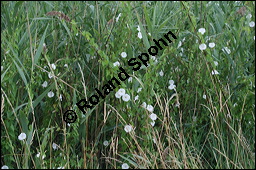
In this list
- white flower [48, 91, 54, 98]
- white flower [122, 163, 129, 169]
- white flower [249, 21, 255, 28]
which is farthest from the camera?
white flower [249, 21, 255, 28]

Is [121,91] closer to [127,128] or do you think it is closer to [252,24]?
[127,128]

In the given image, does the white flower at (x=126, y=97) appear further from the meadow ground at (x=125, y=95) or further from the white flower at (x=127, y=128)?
the white flower at (x=127, y=128)

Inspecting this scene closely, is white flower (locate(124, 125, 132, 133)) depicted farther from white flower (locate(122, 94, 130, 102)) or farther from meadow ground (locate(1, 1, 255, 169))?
white flower (locate(122, 94, 130, 102))

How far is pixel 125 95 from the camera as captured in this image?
2.03 meters

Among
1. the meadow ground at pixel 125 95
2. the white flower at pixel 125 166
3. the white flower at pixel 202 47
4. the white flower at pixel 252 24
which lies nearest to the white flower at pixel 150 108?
the meadow ground at pixel 125 95

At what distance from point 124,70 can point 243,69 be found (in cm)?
61

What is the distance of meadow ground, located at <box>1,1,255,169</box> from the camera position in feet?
6.59

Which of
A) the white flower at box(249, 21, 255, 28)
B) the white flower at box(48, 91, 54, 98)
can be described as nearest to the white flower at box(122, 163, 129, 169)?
the white flower at box(48, 91, 54, 98)

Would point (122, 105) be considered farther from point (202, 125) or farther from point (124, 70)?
point (202, 125)

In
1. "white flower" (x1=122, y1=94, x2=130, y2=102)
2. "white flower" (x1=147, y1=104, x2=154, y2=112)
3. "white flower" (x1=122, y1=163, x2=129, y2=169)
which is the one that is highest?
"white flower" (x1=122, y1=94, x2=130, y2=102)

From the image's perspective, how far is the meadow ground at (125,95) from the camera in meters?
2.01

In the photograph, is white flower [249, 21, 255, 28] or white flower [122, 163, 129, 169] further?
white flower [249, 21, 255, 28]

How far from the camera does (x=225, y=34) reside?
2.47m

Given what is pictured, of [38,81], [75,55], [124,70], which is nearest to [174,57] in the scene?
[124,70]
